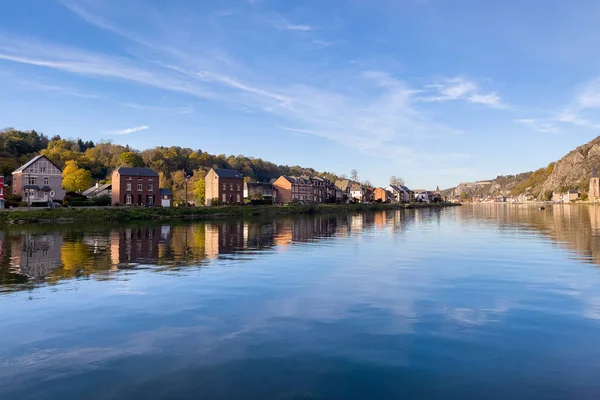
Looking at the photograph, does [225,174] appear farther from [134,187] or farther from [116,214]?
[116,214]

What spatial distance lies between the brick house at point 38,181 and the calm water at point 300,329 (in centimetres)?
7553

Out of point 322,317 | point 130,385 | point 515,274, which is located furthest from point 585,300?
point 130,385

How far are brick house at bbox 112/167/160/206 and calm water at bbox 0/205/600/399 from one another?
76873 millimetres

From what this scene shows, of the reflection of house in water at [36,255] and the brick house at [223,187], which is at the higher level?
the brick house at [223,187]

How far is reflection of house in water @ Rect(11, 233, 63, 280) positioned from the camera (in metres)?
24.0

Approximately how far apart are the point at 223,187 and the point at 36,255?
89480 mm

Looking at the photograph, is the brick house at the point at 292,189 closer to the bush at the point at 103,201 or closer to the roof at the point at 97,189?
the roof at the point at 97,189

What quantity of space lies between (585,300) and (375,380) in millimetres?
11863

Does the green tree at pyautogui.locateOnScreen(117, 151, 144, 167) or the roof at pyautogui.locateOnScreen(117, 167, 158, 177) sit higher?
the green tree at pyautogui.locateOnScreen(117, 151, 144, 167)

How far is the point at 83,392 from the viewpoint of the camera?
29.1 feet

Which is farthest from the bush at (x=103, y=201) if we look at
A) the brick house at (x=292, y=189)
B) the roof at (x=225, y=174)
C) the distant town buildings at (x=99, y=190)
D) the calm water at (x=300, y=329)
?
the calm water at (x=300, y=329)

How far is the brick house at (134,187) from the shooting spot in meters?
99.5

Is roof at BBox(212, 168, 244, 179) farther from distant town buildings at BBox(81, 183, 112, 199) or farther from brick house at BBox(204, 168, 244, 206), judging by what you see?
distant town buildings at BBox(81, 183, 112, 199)

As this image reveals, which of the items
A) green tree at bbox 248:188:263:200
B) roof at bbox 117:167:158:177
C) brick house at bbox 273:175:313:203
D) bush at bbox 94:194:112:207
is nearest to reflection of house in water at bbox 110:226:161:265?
bush at bbox 94:194:112:207
